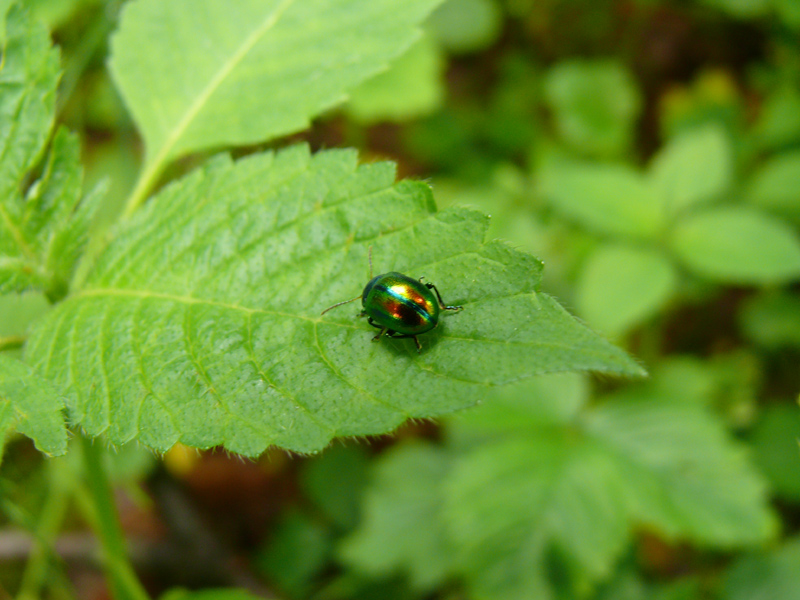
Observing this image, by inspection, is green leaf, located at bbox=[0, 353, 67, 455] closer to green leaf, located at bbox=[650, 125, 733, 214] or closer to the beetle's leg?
the beetle's leg

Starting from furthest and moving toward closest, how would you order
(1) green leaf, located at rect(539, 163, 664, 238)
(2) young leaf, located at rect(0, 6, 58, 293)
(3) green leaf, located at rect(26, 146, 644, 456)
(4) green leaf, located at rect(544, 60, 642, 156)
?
(4) green leaf, located at rect(544, 60, 642, 156)
(1) green leaf, located at rect(539, 163, 664, 238)
(2) young leaf, located at rect(0, 6, 58, 293)
(3) green leaf, located at rect(26, 146, 644, 456)

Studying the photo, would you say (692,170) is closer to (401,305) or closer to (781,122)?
(781,122)

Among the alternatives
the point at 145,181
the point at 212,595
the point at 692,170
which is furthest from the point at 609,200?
the point at 212,595

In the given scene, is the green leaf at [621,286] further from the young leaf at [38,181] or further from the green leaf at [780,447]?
the young leaf at [38,181]

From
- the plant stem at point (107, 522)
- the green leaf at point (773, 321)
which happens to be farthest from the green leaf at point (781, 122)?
the plant stem at point (107, 522)

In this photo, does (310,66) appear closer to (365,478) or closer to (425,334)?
(425,334)

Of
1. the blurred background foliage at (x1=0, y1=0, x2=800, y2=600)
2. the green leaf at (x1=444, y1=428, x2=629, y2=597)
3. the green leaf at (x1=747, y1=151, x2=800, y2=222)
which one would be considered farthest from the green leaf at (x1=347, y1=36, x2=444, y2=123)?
the green leaf at (x1=444, y1=428, x2=629, y2=597)
